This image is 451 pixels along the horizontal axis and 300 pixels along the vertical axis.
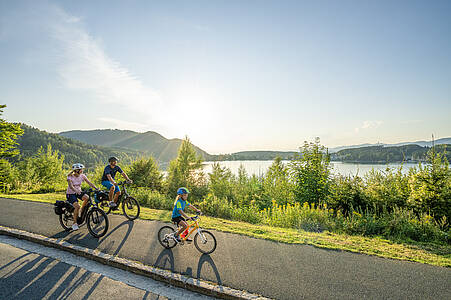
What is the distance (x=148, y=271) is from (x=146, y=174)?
45.3 ft

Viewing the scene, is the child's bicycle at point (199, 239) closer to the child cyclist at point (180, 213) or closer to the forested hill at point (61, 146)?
the child cyclist at point (180, 213)

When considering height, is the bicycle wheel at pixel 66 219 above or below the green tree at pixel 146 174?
below

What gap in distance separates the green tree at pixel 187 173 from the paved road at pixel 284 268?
33.4ft

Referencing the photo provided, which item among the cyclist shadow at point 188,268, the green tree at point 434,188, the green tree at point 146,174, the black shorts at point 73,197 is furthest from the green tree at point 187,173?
the green tree at point 434,188

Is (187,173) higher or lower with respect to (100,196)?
higher

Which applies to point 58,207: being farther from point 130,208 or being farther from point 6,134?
point 6,134

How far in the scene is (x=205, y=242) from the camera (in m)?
5.79

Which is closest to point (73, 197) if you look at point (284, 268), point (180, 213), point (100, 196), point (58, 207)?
point (58, 207)

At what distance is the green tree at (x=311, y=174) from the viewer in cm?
1275

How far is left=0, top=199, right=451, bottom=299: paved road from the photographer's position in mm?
4281

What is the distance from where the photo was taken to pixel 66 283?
15.0 feet

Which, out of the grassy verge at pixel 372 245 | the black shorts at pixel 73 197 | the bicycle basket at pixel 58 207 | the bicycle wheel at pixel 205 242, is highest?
the black shorts at pixel 73 197

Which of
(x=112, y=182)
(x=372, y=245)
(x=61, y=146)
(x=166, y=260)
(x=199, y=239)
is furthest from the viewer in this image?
(x=61, y=146)

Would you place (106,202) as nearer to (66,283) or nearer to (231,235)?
(66,283)
